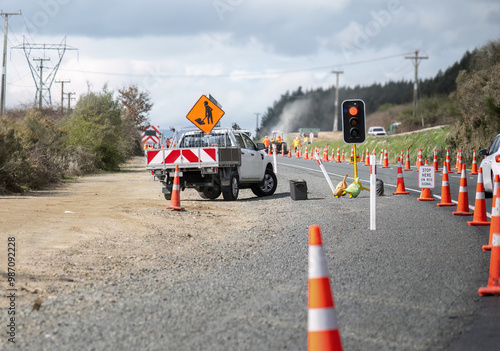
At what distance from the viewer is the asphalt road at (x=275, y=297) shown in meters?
5.25

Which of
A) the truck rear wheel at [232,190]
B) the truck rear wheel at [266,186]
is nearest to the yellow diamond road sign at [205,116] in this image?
the truck rear wheel at [266,186]

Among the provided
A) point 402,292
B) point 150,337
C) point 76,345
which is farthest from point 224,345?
point 402,292

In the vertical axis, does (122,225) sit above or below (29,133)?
below

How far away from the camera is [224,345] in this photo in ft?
16.6

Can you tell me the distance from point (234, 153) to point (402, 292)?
11796mm

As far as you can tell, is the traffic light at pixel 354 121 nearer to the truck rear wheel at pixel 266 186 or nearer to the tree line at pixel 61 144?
the truck rear wheel at pixel 266 186

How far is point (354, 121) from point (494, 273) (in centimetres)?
833

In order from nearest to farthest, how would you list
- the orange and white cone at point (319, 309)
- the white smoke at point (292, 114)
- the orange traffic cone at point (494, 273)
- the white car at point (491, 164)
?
the orange and white cone at point (319, 309), the orange traffic cone at point (494, 273), the white car at point (491, 164), the white smoke at point (292, 114)

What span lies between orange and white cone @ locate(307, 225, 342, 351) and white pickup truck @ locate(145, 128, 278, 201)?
13.5m

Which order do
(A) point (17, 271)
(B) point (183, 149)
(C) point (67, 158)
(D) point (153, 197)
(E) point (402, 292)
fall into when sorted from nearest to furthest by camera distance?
(E) point (402, 292)
(A) point (17, 271)
(B) point (183, 149)
(D) point (153, 197)
(C) point (67, 158)

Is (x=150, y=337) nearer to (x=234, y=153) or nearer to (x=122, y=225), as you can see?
(x=122, y=225)

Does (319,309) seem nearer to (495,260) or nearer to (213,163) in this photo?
(495,260)

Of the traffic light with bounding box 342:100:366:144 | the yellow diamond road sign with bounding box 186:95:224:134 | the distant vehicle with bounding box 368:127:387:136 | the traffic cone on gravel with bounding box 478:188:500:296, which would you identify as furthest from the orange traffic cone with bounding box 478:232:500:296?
the distant vehicle with bounding box 368:127:387:136

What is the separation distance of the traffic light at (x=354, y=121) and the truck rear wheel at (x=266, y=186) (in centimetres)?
567
